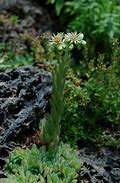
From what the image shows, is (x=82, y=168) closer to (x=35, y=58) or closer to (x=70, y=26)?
(x=35, y=58)

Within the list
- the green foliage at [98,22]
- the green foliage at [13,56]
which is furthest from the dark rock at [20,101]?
the green foliage at [98,22]

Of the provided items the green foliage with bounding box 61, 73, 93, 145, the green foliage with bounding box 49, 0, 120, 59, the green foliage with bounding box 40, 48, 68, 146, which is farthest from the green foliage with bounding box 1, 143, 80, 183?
the green foliage with bounding box 49, 0, 120, 59

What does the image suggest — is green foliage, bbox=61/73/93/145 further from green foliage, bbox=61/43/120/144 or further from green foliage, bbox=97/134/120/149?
green foliage, bbox=97/134/120/149

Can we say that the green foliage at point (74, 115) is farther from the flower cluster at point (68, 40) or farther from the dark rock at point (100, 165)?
the flower cluster at point (68, 40)

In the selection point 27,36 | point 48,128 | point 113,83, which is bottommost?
point 48,128

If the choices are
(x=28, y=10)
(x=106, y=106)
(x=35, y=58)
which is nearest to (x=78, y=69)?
(x=35, y=58)
